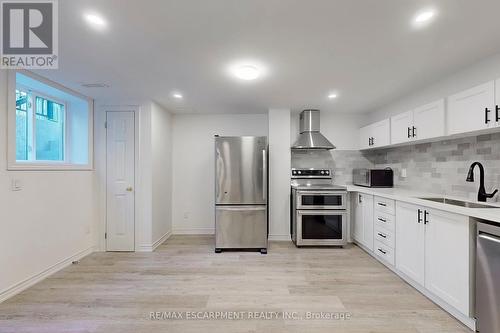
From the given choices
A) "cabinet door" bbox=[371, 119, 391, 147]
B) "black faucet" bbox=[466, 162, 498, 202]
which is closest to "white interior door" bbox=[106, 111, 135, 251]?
"cabinet door" bbox=[371, 119, 391, 147]

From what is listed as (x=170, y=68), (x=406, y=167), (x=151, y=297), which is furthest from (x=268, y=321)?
(x=406, y=167)

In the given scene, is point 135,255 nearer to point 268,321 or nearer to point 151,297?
point 151,297

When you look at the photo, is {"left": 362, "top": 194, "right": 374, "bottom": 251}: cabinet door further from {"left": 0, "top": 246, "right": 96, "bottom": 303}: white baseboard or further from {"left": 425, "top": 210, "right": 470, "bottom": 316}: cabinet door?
{"left": 0, "top": 246, "right": 96, "bottom": 303}: white baseboard

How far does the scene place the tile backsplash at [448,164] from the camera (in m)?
2.26

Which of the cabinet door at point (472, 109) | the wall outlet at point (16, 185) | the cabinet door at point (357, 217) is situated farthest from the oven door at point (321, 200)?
the wall outlet at point (16, 185)

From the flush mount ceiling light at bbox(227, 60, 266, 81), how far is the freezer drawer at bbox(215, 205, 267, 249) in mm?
1884

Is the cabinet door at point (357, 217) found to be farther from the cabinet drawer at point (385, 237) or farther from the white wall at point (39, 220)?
the white wall at point (39, 220)

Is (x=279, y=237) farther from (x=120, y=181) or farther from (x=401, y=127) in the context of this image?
(x=120, y=181)

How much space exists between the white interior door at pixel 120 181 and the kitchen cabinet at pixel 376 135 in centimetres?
369

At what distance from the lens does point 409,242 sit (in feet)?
7.88

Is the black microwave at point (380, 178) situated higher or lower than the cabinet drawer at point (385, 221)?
higher

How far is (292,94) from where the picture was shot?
125 inches

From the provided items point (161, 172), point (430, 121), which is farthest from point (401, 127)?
point (161, 172)

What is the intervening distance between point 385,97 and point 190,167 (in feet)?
11.0
